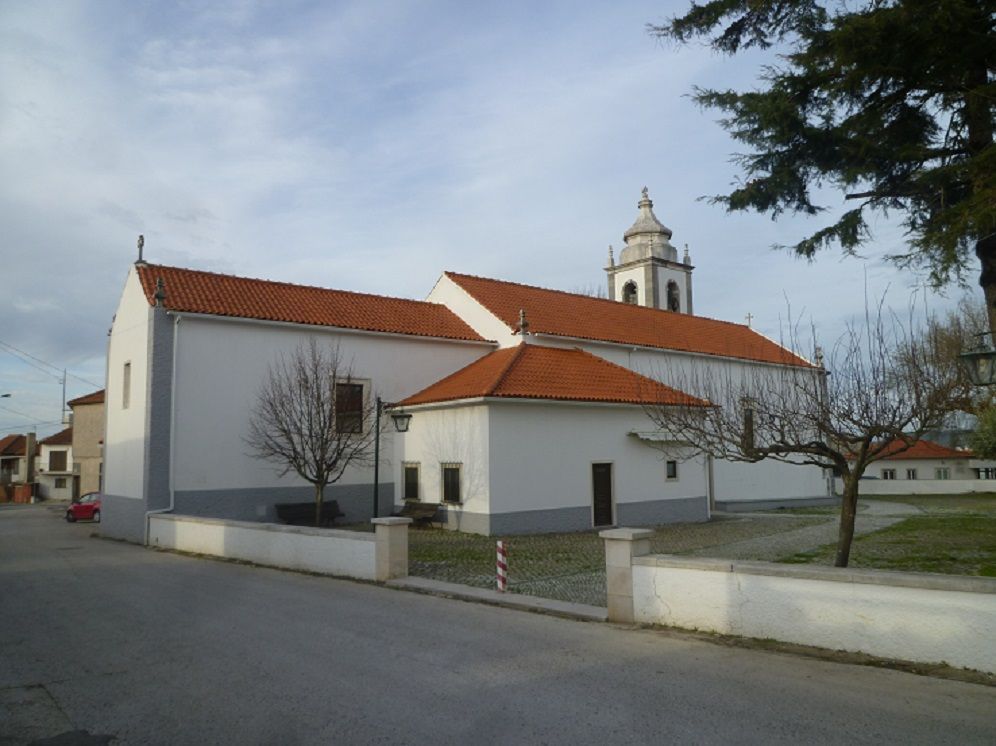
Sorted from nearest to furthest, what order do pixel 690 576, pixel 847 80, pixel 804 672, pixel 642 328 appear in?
pixel 804 672 → pixel 690 576 → pixel 847 80 → pixel 642 328

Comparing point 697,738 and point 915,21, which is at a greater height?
point 915,21

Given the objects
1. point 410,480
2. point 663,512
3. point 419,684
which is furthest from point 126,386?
point 419,684

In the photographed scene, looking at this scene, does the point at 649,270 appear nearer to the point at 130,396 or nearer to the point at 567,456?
the point at 567,456

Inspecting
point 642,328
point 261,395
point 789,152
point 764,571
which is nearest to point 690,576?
point 764,571

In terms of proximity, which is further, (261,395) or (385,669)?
(261,395)

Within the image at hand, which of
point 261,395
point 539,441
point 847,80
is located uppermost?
point 847,80

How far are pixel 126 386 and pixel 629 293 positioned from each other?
26186mm

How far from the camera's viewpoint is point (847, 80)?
1093cm

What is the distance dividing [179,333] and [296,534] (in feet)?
31.0

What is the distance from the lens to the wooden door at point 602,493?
22.8 metres

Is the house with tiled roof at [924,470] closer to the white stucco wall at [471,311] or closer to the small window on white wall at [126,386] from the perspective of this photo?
the white stucco wall at [471,311]

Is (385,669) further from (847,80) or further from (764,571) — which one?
(847,80)

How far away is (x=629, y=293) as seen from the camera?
41.3 m

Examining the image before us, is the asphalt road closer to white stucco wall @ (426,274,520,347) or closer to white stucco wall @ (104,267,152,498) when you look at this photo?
white stucco wall @ (104,267,152,498)
